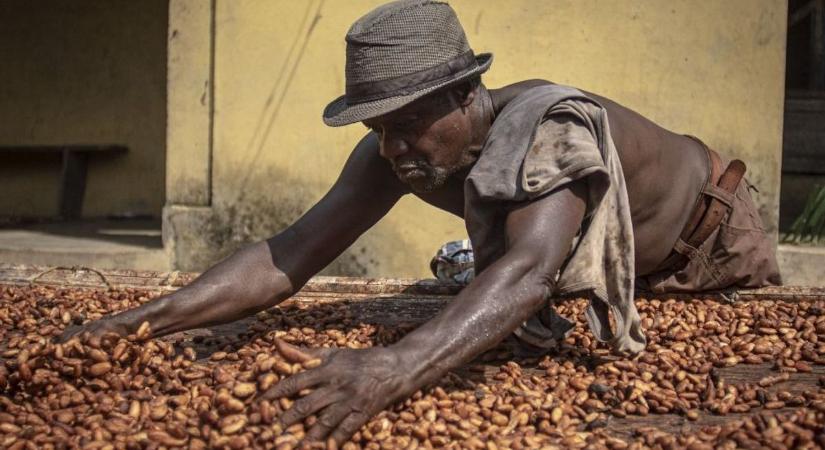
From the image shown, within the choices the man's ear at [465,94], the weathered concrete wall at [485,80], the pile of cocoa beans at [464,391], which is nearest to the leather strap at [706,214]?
the pile of cocoa beans at [464,391]

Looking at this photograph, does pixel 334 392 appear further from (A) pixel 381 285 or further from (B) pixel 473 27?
(B) pixel 473 27

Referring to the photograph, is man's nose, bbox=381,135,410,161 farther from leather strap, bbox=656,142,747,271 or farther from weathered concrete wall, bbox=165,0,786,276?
weathered concrete wall, bbox=165,0,786,276

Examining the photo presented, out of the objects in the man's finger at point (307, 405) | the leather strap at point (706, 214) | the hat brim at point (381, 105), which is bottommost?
the man's finger at point (307, 405)

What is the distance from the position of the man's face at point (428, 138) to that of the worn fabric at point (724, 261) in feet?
3.94

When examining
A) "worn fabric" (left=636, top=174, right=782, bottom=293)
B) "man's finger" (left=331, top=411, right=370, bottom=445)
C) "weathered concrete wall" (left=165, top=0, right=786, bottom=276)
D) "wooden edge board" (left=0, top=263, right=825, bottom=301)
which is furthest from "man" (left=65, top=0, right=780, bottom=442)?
"weathered concrete wall" (left=165, top=0, right=786, bottom=276)

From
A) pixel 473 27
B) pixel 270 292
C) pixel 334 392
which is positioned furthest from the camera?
pixel 473 27

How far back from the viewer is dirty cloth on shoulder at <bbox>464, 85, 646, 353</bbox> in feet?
9.00

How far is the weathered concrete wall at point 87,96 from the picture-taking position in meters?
8.83

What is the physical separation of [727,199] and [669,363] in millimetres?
1031

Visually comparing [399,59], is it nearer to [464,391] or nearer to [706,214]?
[464,391]

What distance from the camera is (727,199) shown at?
146 inches

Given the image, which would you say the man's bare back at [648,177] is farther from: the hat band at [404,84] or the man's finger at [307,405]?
the man's finger at [307,405]

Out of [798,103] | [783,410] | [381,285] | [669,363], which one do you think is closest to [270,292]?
[381,285]

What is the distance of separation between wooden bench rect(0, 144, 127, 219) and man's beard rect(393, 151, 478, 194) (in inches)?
246
